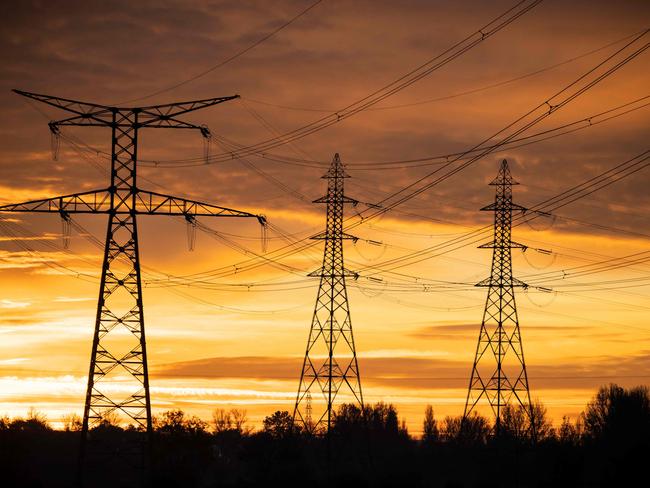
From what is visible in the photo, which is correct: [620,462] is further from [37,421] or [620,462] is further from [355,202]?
[37,421]

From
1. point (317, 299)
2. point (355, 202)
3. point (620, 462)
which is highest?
point (355, 202)

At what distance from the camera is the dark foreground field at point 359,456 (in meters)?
85.9

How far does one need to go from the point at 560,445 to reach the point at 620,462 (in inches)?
1047

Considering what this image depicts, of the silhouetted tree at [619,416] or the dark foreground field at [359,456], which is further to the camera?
the silhouetted tree at [619,416]

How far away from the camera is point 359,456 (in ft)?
429

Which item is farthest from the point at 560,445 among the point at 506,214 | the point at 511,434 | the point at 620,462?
the point at 506,214

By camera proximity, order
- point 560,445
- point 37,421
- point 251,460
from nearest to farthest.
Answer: point 560,445 → point 251,460 → point 37,421

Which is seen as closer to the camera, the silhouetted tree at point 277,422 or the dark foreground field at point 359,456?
the dark foreground field at point 359,456

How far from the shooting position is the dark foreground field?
85.9 metres

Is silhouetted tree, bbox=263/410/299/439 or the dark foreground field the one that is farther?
silhouetted tree, bbox=263/410/299/439

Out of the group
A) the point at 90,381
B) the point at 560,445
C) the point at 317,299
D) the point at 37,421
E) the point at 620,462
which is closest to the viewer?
the point at 90,381

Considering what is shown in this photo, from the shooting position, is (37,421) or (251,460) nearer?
(251,460)

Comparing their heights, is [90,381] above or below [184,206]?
below

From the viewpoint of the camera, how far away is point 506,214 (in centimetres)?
8219
